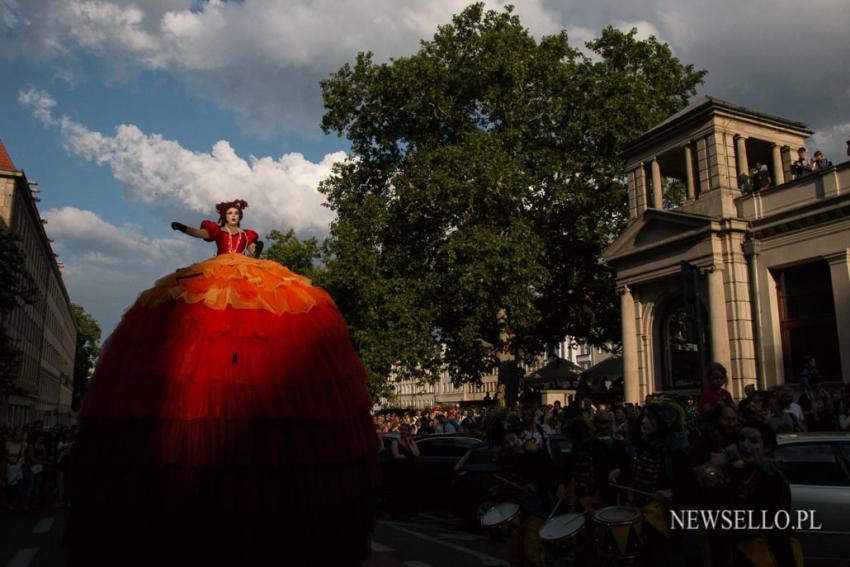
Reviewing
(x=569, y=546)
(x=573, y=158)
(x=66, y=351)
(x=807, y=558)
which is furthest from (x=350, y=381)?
(x=66, y=351)

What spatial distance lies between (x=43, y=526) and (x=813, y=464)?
12662 mm

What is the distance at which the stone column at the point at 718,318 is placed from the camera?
1995cm

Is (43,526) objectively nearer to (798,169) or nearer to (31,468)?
(31,468)

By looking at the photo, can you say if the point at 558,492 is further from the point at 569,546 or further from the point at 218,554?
the point at 218,554

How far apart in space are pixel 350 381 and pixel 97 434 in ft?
4.39

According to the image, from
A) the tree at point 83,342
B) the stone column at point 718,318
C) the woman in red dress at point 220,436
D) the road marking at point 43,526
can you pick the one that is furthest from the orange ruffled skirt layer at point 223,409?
the tree at point 83,342

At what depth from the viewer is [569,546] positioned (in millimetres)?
5715

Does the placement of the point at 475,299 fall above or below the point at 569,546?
above

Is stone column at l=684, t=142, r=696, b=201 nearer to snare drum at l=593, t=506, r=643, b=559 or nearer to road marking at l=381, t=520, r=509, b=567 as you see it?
road marking at l=381, t=520, r=509, b=567

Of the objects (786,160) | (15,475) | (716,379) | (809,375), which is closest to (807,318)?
(809,375)

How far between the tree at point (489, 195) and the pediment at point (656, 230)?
171 inches

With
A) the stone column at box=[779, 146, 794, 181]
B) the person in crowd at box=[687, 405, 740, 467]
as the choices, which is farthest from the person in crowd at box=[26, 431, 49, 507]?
the stone column at box=[779, 146, 794, 181]

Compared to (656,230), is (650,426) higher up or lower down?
lower down

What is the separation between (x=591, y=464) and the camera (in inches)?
262
